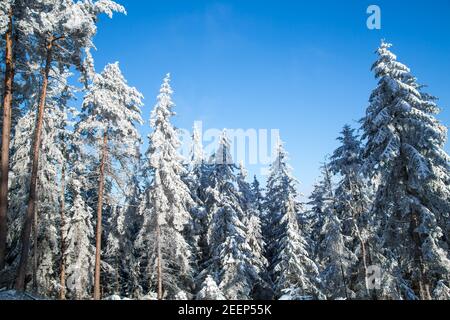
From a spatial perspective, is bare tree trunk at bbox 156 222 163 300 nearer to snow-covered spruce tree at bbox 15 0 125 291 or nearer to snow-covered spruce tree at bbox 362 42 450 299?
snow-covered spruce tree at bbox 15 0 125 291

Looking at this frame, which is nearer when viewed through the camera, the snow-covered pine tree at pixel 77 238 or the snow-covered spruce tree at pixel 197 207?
the snow-covered pine tree at pixel 77 238

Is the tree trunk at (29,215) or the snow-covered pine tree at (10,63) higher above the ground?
the snow-covered pine tree at (10,63)

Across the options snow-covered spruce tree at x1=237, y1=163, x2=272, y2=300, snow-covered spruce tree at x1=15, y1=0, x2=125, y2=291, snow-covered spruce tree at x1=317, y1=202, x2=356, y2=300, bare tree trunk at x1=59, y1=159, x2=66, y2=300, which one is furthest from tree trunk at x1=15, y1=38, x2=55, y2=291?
snow-covered spruce tree at x1=317, y1=202, x2=356, y2=300

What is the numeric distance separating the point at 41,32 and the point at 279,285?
80.5ft

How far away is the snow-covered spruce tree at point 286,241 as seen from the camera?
26578mm

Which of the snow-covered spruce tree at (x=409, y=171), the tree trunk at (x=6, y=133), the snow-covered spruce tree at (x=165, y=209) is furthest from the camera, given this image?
the snow-covered spruce tree at (x=165, y=209)

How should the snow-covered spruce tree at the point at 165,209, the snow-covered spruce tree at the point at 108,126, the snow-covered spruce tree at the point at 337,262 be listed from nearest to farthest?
the snow-covered spruce tree at the point at 108,126 < the snow-covered spruce tree at the point at 165,209 < the snow-covered spruce tree at the point at 337,262

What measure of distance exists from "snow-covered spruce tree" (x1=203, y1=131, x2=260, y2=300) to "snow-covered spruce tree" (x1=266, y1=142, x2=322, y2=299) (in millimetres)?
2675

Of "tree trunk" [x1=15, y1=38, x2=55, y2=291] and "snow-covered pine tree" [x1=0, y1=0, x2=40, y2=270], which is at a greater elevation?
"snow-covered pine tree" [x1=0, y1=0, x2=40, y2=270]

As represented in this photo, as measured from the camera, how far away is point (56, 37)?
15.5 m


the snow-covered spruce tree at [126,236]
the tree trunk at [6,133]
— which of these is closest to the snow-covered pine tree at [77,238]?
the snow-covered spruce tree at [126,236]

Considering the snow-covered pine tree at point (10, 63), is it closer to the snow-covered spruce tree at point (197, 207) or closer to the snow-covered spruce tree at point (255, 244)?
the snow-covered spruce tree at point (197, 207)

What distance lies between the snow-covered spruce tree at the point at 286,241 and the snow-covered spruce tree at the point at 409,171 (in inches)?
367

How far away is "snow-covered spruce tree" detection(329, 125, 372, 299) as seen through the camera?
22.5 metres
